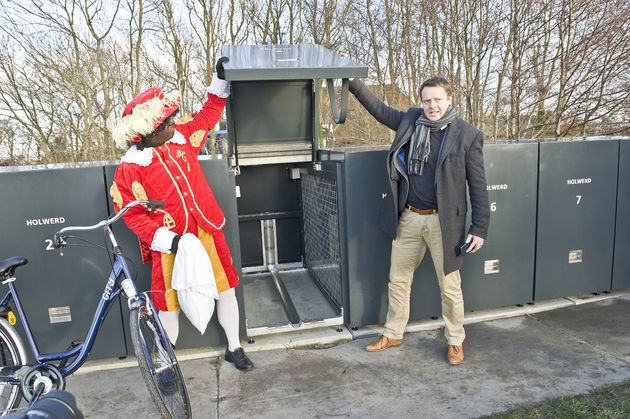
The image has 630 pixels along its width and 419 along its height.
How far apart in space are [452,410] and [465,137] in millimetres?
1591

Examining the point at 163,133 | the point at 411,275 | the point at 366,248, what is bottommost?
the point at 411,275

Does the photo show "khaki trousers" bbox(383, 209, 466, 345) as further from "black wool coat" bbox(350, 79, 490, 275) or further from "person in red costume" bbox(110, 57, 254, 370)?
"person in red costume" bbox(110, 57, 254, 370)

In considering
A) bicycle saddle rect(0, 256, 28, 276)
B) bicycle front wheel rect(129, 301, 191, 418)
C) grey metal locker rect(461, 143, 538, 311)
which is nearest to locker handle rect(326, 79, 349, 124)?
grey metal locker rect(461, 143, 538, 311)

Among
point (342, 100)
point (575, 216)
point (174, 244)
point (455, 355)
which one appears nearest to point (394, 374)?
point (455, 355)

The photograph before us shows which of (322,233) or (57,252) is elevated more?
(57,252)

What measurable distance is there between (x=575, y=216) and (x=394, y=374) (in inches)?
85.4

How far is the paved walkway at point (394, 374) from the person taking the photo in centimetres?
249

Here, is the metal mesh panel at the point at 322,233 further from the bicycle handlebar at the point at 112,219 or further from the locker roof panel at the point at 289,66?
the bicycle handlebar at the point at 112,219

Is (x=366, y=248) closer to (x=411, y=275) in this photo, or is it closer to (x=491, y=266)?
(x=411, y=275)

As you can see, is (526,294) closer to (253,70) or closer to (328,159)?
(328,159)

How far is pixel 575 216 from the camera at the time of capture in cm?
370

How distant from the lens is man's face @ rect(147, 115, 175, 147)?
2.53 metres

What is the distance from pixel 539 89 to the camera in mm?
8555

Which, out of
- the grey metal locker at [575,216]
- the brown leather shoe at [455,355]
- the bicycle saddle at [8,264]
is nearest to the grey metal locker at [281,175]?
the brown leather shoe at [455,355]
